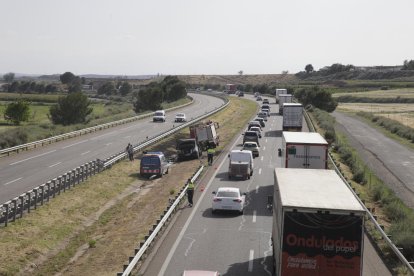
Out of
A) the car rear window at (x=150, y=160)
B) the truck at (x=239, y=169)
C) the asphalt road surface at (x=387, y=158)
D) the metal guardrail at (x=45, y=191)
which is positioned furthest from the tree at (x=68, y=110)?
the truck at (x=239, y=169)

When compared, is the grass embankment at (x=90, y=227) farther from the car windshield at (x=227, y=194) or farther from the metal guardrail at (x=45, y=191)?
the car windshield at (x=227, y=194)

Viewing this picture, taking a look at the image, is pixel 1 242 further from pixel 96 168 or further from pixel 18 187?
pixel 96 168

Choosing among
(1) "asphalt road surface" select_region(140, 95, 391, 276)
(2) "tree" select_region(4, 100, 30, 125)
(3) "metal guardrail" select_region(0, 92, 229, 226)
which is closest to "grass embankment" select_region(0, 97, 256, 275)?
(3) "metal guardrail" select_region(0, 92, 229, 226)

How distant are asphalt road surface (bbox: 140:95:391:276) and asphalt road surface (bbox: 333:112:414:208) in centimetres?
1247

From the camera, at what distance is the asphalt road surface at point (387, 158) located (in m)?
37.5

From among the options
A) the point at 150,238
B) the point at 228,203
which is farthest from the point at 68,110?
the point at 150,238

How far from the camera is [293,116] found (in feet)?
187

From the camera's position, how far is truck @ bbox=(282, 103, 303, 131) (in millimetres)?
56594

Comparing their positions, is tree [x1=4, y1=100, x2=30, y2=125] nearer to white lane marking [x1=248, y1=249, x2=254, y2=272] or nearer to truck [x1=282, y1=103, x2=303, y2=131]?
truck [x1=282, y1=103, x2=303, y2=131]

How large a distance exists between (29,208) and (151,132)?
126 feet

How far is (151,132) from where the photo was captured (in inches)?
2489

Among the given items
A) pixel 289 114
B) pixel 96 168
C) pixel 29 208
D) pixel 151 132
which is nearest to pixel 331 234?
pixel 29 208

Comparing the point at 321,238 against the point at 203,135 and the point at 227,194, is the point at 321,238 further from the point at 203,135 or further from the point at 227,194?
the point at 203,135

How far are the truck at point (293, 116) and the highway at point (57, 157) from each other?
16303 mm
